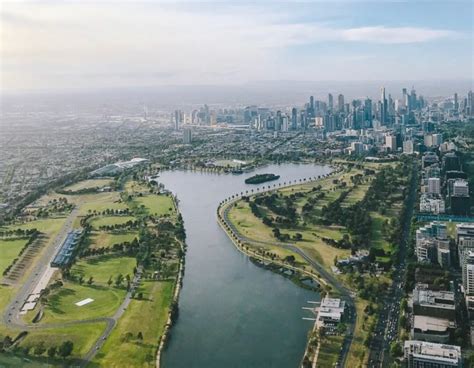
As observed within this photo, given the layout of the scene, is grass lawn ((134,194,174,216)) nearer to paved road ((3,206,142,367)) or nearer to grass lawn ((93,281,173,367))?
paved road ((3,206,142,367))

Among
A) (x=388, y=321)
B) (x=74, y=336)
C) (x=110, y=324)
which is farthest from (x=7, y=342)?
(x=388, y=321)

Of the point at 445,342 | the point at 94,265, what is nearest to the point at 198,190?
the point at 94,265

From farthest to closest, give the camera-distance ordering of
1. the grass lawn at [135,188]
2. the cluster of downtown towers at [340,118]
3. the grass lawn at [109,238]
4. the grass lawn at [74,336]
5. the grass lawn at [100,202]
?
1. the cluster of downtown towers at [340,118]
2. the grass lawn at [135,188]
3. the grass lawn at [100,202]
4. the grass lawn at [109,238]
5. the grass lawn at [74,336]

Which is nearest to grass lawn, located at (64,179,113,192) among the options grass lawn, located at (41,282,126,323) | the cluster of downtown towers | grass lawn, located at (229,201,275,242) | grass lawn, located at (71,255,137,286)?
grass lawn, located at (229,201,275,242)

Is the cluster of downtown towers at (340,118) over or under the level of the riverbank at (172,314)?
over

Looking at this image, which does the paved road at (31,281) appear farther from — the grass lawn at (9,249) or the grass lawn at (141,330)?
the grass lawn at (141,330)

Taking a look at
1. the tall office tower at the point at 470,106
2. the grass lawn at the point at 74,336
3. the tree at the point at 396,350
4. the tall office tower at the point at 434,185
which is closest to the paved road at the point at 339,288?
the tree at the point at 396,350

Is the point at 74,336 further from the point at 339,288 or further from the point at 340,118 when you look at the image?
the point at 340,118
